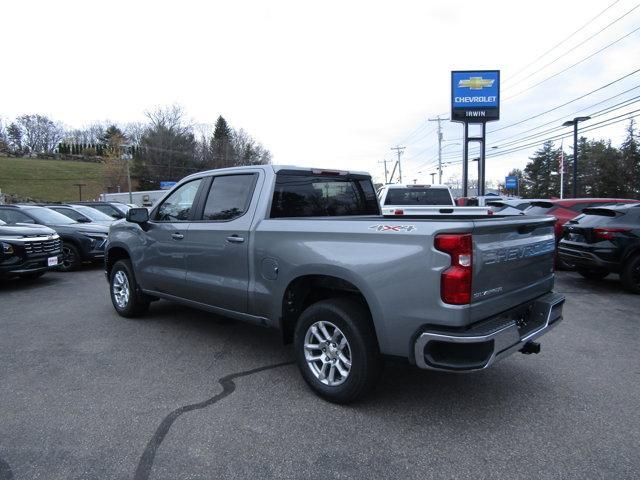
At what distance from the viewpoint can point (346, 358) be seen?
3.65 metres

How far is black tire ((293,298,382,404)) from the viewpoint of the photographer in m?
3.47

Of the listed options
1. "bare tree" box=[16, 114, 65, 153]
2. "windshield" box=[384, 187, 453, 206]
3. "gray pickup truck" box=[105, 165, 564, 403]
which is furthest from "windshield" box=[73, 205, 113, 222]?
"bare tree" box=[16, 114, 65, 153]

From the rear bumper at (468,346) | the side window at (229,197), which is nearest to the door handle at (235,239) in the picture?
the side window at (229,197)

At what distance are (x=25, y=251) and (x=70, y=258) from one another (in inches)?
109

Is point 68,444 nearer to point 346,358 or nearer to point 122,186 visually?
point 346,358

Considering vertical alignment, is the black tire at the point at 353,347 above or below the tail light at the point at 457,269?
below

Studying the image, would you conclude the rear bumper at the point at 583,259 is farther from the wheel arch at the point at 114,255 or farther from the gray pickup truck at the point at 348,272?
the wheel arch at the point at 114,255

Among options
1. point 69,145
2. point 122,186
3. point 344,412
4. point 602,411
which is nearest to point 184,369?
point 344,412

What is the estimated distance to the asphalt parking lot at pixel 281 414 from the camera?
291cm

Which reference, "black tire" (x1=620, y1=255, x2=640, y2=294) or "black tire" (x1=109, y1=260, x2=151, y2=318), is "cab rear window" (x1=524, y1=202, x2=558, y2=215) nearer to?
"black tire" (x1=620, y1=255, x2=640, y2=294)

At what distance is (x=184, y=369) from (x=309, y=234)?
1939 millimetres

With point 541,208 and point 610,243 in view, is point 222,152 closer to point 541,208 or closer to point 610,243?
point 541,208

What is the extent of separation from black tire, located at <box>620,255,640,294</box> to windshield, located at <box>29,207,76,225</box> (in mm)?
12737

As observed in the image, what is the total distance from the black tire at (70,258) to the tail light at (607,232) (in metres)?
11.5
